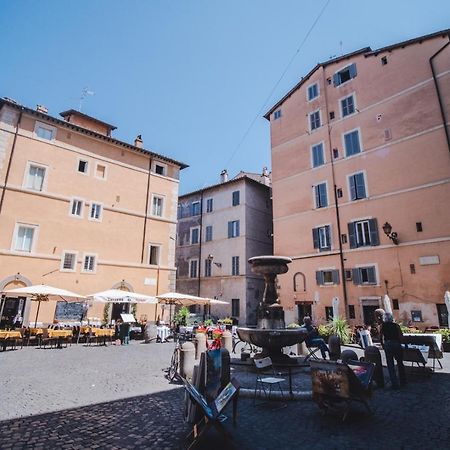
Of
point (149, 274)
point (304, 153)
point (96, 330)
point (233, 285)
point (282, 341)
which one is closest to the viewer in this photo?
point (282, 341)

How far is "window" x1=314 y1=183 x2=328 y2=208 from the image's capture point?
2369 centimetres

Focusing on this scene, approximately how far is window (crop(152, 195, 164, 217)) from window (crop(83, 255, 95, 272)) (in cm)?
610

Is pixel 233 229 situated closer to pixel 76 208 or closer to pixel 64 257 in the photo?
pixel 76 208

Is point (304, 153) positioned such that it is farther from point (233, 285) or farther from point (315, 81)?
point (233, 285)

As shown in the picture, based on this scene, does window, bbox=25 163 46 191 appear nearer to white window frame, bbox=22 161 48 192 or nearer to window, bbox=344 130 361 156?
white window frame, bbox=22 161 48 192

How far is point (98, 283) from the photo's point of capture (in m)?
20.6

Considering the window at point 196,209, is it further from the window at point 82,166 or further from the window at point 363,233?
the window at point 363,233


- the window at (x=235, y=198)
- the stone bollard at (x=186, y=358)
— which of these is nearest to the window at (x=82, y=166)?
the window at (x=235, y=198)

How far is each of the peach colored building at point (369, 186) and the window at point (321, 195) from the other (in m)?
0.08

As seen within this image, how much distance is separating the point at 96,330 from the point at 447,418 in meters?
15.0

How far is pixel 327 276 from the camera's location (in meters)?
22.2

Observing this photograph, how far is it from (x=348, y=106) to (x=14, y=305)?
2657cm

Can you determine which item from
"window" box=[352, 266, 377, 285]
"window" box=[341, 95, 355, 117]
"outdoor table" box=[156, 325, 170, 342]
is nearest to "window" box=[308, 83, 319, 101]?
"window" box=[341, 95, 355, 117]

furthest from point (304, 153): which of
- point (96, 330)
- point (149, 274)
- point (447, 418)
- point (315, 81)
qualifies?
point (447, 418)
